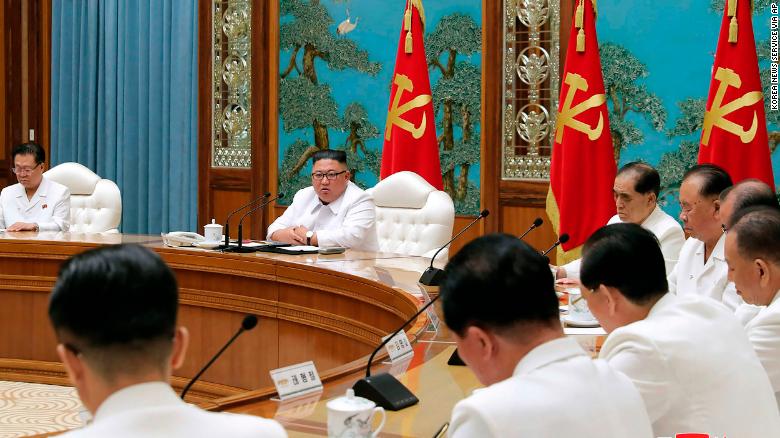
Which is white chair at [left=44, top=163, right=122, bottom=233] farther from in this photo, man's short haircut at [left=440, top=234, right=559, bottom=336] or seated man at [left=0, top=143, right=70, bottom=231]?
man's short haircut at [left=440, top=234, right=559, bottom=336]

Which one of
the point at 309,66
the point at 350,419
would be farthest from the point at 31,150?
the point at 350,419

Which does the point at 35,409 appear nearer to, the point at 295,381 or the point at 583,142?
the point at 295,381

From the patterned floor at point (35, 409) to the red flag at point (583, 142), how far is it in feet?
9.08

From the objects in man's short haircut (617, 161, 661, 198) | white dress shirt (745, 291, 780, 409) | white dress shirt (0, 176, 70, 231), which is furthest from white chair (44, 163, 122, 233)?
white dress shirt (745, 291, 780, 409)

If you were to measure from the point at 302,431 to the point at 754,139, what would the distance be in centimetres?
378

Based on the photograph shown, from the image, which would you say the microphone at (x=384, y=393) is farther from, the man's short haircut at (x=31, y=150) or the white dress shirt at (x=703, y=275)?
the man's short haircut at (x=31, y=150)

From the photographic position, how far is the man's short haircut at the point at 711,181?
348cm

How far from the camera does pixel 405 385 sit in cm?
220

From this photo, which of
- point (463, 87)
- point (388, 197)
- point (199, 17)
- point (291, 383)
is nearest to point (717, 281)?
point (291, 383)

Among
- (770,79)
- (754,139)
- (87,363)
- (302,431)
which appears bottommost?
(302,431)

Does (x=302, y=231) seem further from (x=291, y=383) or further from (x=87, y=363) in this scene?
(x=87, y=363)

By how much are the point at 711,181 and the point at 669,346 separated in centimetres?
197

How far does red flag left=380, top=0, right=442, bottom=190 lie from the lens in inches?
235

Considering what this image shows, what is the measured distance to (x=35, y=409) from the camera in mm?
4348
